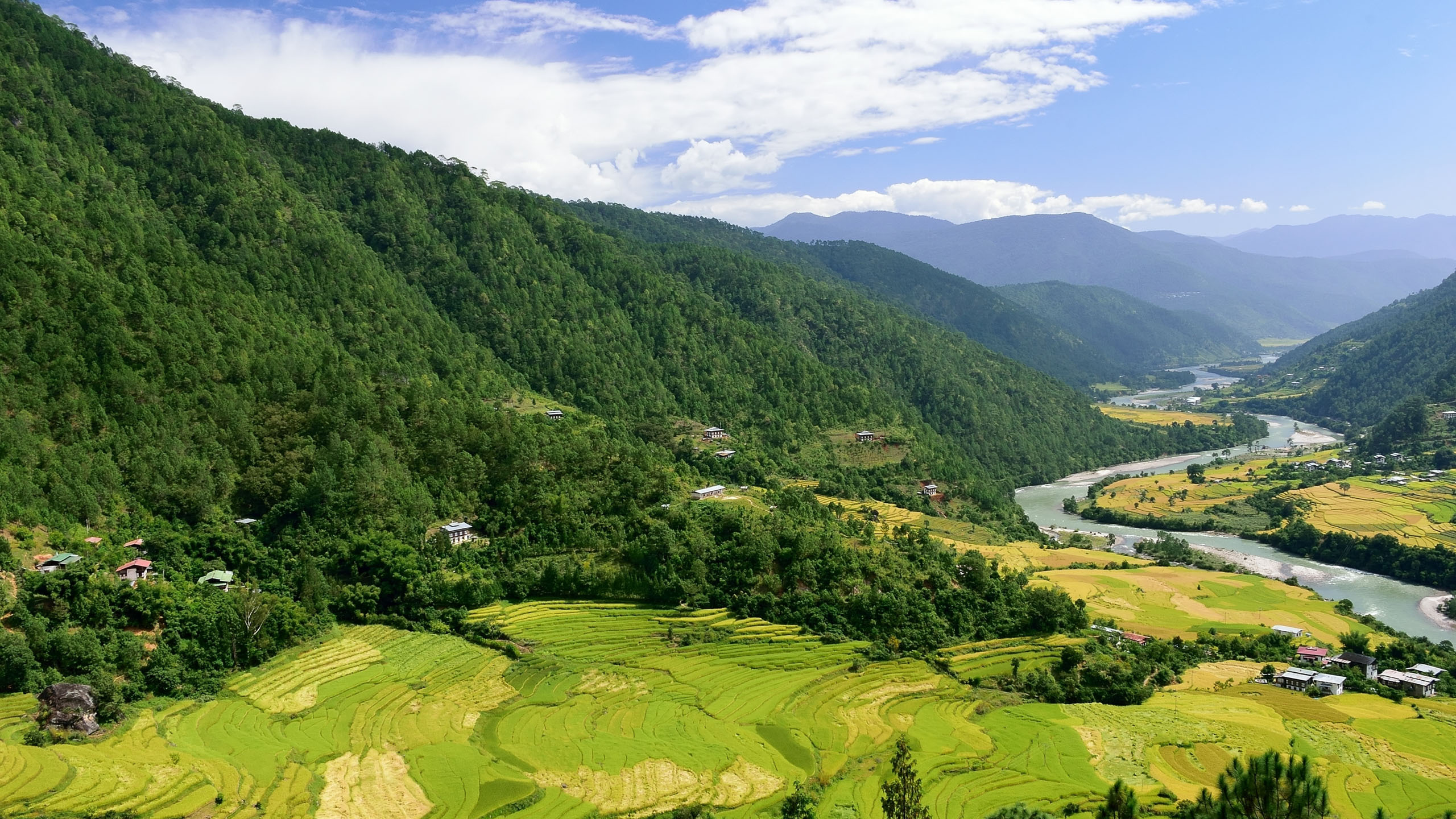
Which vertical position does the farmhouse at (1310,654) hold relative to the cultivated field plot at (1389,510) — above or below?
above

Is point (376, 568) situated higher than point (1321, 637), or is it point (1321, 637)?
point (376, 568)

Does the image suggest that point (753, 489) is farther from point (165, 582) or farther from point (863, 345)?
point (863, 345)

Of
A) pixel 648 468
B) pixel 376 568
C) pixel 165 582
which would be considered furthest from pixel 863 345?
pixel 165 582

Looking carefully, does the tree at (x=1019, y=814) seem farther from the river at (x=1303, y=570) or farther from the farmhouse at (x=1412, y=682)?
the river at (x=1303, y=570)

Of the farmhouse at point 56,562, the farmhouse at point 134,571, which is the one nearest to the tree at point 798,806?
the farmhouse at point 134,571

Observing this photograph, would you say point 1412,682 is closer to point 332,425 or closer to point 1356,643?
point 1356,643

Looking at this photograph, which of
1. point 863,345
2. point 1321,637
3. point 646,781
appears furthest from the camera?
point 863,345
